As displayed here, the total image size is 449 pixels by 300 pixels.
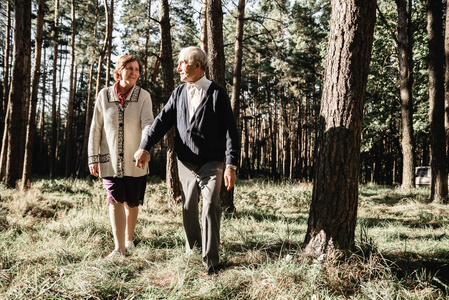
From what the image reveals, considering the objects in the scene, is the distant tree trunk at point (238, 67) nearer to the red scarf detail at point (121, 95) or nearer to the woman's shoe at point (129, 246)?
the red scarf detail at point (121, 95)

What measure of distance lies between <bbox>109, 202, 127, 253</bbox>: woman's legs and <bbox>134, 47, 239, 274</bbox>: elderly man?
2.23 feet

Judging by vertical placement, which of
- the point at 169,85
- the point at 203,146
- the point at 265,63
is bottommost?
the point at 203,146

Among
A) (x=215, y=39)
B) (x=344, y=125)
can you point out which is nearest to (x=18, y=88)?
(x=215, y=39)

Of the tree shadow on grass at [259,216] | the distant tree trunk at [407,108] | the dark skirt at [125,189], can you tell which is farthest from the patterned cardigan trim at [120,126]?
the distant tree trunk at [407,108]

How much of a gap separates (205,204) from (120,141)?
4.02 ft

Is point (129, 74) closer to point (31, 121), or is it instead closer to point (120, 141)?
point (120, 141)

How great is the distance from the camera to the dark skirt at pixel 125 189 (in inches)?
130

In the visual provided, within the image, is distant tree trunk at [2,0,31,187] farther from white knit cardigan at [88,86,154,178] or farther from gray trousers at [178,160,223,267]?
gray trousers at [178,160,223,267]

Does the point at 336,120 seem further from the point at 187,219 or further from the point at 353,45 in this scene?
the point at 187,219

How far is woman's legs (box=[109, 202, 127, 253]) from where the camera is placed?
3.30 metres

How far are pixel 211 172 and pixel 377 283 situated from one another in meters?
1.65

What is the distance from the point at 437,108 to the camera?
27.7 ft

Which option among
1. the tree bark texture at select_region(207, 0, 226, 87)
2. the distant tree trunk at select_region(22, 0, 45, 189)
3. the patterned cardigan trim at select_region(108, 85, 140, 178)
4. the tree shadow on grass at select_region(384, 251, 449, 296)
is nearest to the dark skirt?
the patterned cardigan trim at select_region(108, 85, 140, 178)

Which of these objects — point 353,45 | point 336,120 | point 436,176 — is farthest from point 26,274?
point 436,176
